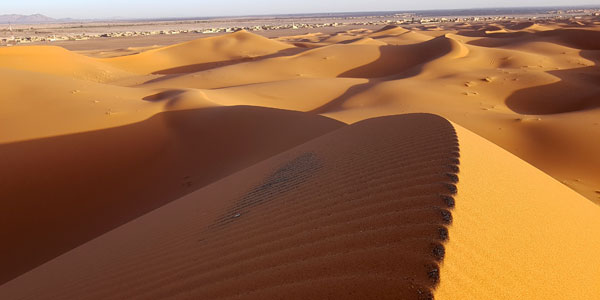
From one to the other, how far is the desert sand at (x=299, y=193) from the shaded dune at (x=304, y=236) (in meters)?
0.01

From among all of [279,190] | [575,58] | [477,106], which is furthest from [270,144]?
[575,58]

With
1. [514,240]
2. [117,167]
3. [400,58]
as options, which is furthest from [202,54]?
[514,240]

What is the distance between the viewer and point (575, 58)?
19.0 meters

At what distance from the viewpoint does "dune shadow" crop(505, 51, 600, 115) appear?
10.9 m

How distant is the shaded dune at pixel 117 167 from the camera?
536 cm

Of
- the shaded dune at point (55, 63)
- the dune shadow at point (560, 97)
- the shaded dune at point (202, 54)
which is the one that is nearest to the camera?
the dune shadow at point (560, 97)

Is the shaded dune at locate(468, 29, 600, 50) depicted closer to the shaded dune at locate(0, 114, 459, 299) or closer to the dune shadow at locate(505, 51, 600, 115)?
the dune shadow at locate(505, 51, 600, 115)

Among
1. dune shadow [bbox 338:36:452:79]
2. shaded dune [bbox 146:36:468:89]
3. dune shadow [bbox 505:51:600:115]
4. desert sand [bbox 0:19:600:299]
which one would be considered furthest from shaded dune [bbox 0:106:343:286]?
dune shadow [bbox 338:36:452:79]

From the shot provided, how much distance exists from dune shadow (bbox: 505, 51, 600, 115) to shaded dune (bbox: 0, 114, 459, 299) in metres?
8.59

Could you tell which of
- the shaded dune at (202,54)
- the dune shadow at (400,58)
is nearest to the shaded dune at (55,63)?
the shaded dune at (202,54)

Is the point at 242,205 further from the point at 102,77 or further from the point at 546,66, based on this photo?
the point at 102,77

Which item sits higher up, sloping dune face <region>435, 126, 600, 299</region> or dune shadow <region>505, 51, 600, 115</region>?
sloping dune face <region>435, 126, 600, 299</region>

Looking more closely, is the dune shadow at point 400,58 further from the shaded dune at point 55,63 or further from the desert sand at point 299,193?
the shaded dune at point 55,63

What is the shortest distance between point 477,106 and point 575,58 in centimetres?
1263
